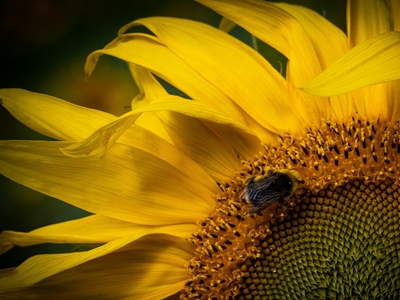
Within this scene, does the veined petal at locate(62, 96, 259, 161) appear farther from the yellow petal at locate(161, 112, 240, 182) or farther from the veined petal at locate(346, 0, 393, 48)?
the veined petal at locate(346, 0, 393, 48)

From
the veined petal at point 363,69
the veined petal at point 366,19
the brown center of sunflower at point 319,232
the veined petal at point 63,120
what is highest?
the veined petal at point 366,19

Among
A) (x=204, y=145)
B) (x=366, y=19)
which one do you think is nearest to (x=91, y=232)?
(x=204, y=145)

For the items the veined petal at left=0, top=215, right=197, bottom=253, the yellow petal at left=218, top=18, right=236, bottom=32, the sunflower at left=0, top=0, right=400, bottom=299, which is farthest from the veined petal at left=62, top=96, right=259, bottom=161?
the yellow petal at left=218, top=18, right=236, bottom=32

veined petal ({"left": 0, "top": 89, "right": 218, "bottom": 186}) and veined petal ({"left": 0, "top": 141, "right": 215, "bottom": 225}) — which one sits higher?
veined petal ({"left": 0, "top": 89, "right": 218, "bottom": 186})

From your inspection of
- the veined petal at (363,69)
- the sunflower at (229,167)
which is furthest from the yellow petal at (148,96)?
the veined petal at (363,69)

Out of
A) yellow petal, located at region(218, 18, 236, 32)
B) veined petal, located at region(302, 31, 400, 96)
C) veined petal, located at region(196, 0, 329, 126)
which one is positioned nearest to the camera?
veined petal, located at region(302, 31, 400, 96)

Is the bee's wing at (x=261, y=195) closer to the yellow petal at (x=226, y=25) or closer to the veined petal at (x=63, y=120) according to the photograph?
Result: the veined petal at (x=63, y=120)

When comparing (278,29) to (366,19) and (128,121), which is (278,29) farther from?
(128,121)

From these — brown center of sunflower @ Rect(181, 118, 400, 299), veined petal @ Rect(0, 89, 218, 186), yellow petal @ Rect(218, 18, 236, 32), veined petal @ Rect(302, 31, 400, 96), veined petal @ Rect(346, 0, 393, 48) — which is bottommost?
brown center of sunflower @ Rect(181, 118, 400, 299)

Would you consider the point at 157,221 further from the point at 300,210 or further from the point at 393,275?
the point at 393,275
